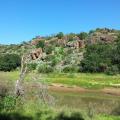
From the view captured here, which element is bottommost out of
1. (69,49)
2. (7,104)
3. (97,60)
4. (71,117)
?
(71,117)

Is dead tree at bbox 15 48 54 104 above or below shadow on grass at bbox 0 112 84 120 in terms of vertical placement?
above

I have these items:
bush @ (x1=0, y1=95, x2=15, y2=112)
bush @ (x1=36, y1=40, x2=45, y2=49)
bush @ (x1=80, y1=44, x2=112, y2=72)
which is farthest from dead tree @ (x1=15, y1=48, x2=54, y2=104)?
bush @ (x1=36, y1=40, x2=45, y2=49)

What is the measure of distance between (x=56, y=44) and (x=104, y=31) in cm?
2010

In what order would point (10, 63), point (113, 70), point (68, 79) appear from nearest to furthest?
point (68, 79)
point (113, 70)
point (10, 63)

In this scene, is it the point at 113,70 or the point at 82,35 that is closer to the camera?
the point at 113,70

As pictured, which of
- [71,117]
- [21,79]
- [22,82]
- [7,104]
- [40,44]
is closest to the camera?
[71,117]

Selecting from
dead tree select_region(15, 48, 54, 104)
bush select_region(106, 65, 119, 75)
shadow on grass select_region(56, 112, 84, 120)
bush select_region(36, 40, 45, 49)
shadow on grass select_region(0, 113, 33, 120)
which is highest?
bush select_region(36, 40, 45, 49)

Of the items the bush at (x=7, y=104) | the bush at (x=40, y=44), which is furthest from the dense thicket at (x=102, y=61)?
the bush at (x=7, y=104)

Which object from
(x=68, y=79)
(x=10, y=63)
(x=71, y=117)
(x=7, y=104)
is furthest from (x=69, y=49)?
(x=71, y=117)

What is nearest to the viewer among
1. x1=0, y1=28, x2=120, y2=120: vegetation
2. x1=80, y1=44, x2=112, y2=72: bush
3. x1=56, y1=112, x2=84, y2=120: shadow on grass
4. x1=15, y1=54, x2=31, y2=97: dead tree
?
x1=56, y1=112, x2=84, y2=120: shadow on grass

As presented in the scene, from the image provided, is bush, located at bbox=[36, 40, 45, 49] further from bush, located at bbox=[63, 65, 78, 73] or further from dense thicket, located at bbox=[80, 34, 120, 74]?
bush, located at bbox=[63, 65, 78, 73]

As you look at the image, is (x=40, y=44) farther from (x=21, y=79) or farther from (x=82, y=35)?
(x=21, y=79)

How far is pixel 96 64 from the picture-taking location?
96938mm

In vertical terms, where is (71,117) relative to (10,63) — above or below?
below
